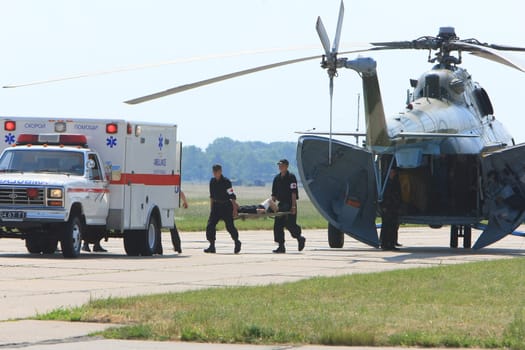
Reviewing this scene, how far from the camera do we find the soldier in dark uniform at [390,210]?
27141 mm

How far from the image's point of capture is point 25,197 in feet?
73.6

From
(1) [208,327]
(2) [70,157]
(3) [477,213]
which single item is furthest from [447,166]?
(1) [208,327]

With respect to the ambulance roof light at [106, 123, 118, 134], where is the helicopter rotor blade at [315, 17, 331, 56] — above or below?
above

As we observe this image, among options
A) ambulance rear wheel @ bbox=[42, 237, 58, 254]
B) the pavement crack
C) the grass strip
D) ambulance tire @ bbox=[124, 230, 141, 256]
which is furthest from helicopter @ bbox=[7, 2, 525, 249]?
the pavement crack

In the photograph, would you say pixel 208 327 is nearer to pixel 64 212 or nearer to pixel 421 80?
pixel 64 212

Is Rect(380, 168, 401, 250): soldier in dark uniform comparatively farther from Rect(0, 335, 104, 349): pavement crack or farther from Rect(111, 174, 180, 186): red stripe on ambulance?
Rect(0, 335, 104, 349): pavement crack

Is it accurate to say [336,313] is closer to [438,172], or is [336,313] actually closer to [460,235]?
[438,172]

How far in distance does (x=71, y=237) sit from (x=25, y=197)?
109cm

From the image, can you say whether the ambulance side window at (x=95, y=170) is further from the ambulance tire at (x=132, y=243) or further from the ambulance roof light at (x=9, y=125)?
the ambulance roof light at (x=9, y=125)

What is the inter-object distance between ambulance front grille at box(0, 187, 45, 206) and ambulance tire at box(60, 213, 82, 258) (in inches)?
26.9

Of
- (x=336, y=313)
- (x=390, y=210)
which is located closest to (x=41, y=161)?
(x=390, y=210)

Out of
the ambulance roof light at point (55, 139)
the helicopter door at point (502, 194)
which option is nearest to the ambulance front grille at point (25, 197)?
the ambulance roof light at point (55, 139)

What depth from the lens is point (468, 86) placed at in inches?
1126

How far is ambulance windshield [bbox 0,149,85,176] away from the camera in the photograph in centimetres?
2352
